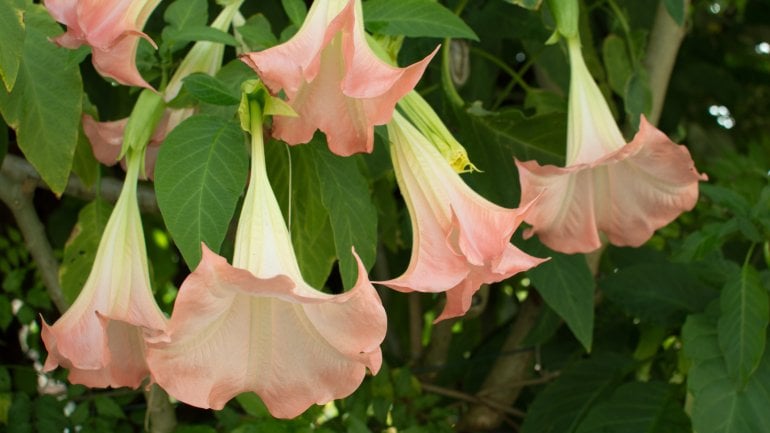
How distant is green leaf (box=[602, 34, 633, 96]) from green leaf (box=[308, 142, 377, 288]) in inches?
25.1

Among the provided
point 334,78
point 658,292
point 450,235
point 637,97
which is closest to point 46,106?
point 334,78

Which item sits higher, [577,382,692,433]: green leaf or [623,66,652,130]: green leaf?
[623,66,652,130]: green leaf

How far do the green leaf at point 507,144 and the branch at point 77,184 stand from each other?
41cm

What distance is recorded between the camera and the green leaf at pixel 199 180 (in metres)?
0.89

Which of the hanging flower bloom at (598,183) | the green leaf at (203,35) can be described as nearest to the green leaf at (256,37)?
the green leaf at (203,35)

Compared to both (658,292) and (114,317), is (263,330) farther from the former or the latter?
(658,292)

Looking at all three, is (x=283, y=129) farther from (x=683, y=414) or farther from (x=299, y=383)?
(x=683, y=414)

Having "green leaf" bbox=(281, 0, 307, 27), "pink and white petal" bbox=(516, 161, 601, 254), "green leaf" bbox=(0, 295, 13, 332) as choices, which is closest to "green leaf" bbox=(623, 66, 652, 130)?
"pink and white petal" bbox=(516, 161, 601, 254)

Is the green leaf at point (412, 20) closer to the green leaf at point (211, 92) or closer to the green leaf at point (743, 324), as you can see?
the green leaf at point (211, 92)

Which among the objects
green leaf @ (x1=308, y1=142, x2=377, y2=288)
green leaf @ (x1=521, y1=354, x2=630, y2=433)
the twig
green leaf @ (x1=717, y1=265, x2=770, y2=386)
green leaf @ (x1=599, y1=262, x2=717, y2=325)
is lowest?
the twig

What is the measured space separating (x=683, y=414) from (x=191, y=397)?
747mm

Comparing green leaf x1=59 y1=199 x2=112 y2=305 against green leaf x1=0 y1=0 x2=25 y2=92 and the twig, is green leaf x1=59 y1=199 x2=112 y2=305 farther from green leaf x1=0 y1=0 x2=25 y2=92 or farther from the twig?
the twig

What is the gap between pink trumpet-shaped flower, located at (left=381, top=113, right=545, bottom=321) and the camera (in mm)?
860

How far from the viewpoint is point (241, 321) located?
863 millimetres
